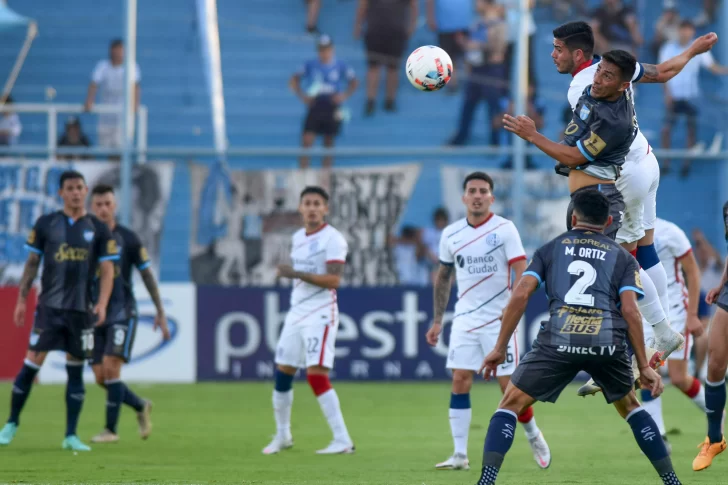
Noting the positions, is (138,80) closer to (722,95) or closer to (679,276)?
(722,95)

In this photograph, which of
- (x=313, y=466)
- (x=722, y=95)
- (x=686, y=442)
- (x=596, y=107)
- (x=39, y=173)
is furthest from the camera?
(x=722, y=95)

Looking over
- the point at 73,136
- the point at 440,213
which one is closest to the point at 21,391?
the point at 73,136

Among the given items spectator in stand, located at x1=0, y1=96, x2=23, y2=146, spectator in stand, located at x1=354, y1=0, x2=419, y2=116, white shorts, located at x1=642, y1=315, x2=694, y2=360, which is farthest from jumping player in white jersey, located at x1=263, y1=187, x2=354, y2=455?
spectator in stand, located at x1=354, y1=0, x2=419, y2=116

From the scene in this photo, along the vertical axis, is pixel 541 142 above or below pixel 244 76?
below

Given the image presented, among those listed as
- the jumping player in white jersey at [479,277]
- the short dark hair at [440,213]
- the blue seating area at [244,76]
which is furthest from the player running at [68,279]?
the blue seating area at [244,76]

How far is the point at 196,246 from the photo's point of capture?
55.8 feet

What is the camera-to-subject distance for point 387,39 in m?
19.8

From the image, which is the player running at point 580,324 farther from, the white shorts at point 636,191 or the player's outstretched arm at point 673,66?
the player's outstretched arm at point 673,66

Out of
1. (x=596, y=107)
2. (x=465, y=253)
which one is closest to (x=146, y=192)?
(x=465, y=253)

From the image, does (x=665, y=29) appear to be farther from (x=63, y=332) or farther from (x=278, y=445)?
(x=63, y=332)

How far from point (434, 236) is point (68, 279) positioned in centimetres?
757

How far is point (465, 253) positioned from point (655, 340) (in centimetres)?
219

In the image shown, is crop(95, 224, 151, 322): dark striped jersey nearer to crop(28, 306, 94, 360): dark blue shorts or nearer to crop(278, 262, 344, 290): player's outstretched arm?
crop(28, 306, 94, 360): dark blue shorts

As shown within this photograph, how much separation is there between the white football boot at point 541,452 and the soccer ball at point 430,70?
9.35ft
